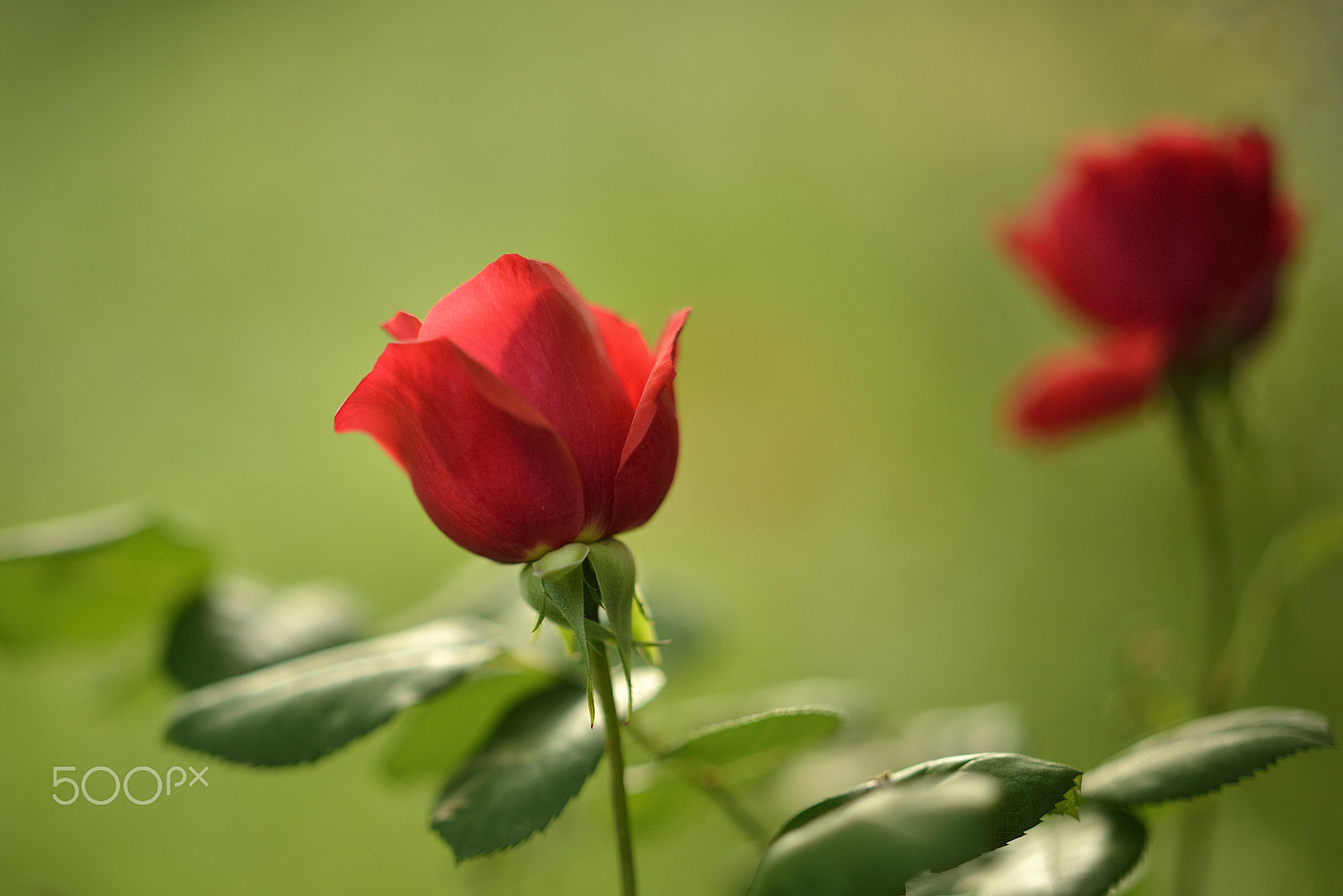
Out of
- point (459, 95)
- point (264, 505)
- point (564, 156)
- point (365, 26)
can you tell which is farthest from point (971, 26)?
point (264, 505)

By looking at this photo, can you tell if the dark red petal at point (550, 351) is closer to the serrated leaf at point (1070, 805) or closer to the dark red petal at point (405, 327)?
the dark red petal at point (405, 327)

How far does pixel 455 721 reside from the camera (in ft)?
1.01

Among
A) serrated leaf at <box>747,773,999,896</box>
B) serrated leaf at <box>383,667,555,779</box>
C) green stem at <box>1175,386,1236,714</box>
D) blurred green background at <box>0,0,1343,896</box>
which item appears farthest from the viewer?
blurred green background at <box>0,0,1343,896</box>

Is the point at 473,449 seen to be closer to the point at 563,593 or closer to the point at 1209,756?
the point at 563,593

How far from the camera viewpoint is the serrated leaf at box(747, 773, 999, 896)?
0.15 metres

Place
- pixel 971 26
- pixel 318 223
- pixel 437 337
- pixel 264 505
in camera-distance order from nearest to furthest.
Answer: pixel 437 337 < pixel 264 505 < pixel 318 223 < pixel 971 26

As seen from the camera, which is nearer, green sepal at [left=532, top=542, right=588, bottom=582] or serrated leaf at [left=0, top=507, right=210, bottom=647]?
green sepal at [left=532, top=542, right=588, bottom=582]

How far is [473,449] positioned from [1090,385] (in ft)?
1.07

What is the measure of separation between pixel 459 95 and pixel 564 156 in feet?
0.53

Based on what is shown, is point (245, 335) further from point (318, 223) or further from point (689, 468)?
point (689, 468)

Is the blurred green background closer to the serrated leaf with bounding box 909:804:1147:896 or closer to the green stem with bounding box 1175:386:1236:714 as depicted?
the green stem with bounding box 1175:386:1236:714

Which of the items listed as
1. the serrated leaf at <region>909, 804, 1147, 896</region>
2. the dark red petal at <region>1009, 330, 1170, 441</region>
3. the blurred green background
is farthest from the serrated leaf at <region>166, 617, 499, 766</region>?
the blurred green background

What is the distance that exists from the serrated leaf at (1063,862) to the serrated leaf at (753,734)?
0.18ft

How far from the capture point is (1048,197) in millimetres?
446
